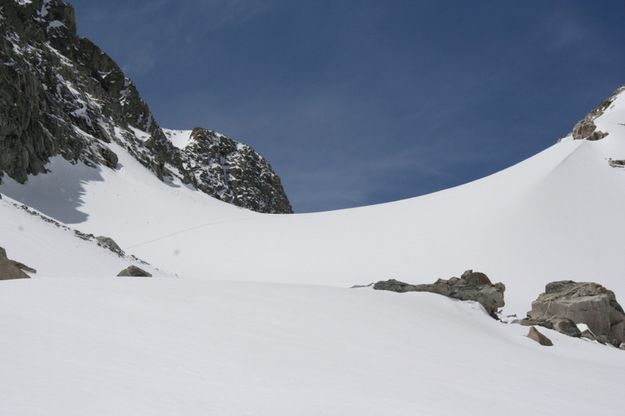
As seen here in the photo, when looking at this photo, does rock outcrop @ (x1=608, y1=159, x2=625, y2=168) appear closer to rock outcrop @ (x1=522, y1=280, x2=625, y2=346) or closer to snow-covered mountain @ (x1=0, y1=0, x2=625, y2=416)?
snow-covered mountain @ (x1=0, y1=0, x2=625, y2=416)

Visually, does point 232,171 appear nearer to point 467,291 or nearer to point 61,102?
point 61,102

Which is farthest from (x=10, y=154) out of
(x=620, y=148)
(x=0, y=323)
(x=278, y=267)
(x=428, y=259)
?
(x=620, y=148)

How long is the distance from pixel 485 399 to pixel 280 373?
7.06 feet

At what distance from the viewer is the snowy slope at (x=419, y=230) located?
21453 mm

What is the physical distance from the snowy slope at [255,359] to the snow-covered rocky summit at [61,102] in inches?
1216

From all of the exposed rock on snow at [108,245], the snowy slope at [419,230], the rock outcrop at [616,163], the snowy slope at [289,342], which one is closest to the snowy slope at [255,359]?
the snowy slope at [289,342]

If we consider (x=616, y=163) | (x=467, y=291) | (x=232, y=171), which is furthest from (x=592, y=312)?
(x=232, y=171)

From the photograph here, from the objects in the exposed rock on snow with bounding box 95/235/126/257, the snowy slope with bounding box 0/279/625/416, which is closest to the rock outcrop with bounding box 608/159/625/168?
the snowy slope with bounding box 0/279/625/416

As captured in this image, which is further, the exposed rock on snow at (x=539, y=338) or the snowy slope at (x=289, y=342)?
the exposed rock on snow at (x=539, y=338)

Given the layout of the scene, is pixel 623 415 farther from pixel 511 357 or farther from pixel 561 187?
pixel 561 187

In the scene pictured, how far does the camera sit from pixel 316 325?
288 inches

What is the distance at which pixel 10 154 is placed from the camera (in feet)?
107

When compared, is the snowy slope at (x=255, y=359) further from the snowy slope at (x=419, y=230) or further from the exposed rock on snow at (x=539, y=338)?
the snowy slope at (x=419, y=230)

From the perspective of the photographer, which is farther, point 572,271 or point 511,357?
point 572,271
